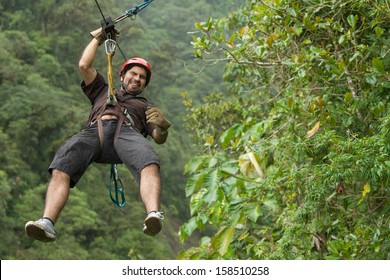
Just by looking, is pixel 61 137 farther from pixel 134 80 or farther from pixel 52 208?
pixel 52 208

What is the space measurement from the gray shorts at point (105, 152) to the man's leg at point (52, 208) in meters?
0.05

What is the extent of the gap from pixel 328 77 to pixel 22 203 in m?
18.4

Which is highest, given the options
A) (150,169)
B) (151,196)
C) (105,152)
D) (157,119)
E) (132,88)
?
(132,88)

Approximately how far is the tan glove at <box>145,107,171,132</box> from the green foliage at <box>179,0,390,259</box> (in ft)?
2.22

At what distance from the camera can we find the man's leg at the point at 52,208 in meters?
3.73

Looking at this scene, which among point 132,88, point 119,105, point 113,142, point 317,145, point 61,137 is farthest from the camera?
point 61,137

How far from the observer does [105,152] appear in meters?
4.25

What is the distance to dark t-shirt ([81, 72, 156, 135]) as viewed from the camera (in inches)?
171

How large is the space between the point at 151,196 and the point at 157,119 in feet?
1.71

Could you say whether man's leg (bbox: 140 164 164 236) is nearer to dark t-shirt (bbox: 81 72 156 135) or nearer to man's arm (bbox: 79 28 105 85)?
dark t-shirt (bbox: 81 72 156 135)

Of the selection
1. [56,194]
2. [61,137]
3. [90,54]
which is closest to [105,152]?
[56,194]

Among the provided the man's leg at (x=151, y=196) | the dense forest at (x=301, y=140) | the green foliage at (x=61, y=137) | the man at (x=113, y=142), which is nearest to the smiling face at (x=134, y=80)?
the man at (x=113, y=142)

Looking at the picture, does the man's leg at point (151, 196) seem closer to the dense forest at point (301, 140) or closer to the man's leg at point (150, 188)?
the man's leg at point (150, 188)

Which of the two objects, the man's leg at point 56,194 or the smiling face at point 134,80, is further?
the smiling face at point 134,80
